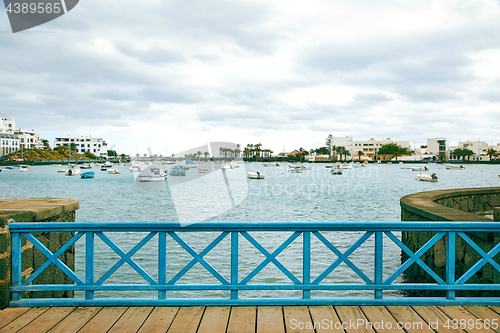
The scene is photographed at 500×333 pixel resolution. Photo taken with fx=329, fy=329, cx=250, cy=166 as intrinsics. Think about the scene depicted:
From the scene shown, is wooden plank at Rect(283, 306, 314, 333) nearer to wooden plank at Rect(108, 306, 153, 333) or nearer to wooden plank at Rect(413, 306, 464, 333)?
wooden plank at Rect(413, 306, 464, 333)

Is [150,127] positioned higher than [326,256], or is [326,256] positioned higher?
[150,127]

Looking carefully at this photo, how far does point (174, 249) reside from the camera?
54.2 ft

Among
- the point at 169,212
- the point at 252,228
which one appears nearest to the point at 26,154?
the point at 169,212

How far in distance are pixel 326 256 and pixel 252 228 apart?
1193 centimetres

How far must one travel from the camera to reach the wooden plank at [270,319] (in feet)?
12.6

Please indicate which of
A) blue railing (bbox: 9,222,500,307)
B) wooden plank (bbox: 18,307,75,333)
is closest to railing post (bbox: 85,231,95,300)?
blue railing (bbox: 9,222,500,307)

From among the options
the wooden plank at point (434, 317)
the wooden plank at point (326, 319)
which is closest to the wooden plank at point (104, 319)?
the wooden plank at point (326, 319)

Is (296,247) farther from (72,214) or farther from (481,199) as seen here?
(72,214)

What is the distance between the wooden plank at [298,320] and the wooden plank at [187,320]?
3.61 feet

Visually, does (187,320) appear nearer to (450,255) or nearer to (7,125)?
(450,255)

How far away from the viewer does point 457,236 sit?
24.5ft

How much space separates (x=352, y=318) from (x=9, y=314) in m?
4.33

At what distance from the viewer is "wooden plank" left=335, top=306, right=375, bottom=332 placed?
12.7 feet

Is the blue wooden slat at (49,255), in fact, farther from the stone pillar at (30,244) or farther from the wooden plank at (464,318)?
the wooden plank at (464,318)
